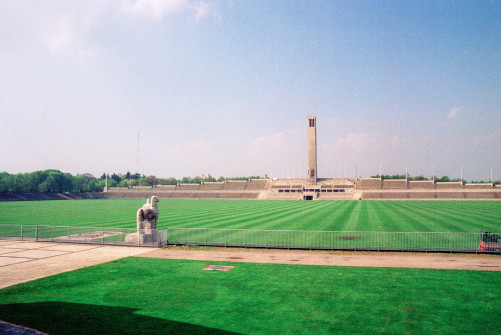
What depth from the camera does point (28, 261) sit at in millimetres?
18406

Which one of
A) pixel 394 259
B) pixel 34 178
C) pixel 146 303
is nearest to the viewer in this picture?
pixel 146 303

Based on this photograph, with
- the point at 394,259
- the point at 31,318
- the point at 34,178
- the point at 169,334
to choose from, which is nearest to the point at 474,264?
the point at 394,259

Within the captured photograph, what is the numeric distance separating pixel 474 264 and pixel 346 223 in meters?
18.9

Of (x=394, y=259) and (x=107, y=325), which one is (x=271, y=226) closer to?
(x=394, y=259)

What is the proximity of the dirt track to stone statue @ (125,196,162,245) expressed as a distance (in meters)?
1.98

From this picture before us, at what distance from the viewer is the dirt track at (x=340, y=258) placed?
→ 1768 centimetres

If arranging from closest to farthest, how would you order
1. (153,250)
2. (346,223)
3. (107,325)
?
(107,325)
(153,250)
(346,223)

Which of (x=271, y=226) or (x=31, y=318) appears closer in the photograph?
(x=31, y=318)

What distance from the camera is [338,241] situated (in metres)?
25.2

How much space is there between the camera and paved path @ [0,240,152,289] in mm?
15898

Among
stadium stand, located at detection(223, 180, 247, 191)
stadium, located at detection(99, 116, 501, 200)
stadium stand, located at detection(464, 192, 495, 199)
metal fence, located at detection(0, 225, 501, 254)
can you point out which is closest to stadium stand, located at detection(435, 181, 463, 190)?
stadium, located at detection(99, 116, 501, 200)

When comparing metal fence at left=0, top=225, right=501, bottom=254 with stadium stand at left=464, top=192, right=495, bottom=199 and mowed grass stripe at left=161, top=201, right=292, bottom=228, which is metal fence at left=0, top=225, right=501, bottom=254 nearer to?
mowed grass stripe at left=161, top=201, right=292, bottom=228

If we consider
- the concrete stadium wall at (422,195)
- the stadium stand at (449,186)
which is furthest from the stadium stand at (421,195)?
the stadium stand at (449,186)

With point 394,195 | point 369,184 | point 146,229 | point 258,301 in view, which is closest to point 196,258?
point 146,229
